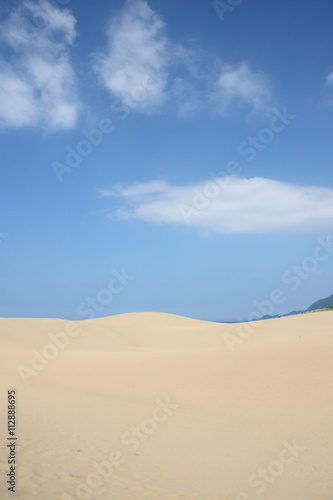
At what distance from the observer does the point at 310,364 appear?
490 inches

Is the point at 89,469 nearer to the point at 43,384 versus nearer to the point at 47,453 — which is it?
the point at 47,453

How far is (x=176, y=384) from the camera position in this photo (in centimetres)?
1220

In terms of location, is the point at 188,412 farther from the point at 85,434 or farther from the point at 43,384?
the point at 43,384

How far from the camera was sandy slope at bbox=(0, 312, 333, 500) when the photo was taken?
5027 millimetres

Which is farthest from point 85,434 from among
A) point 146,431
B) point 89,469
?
point 89,469

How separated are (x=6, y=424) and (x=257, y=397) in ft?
23.5

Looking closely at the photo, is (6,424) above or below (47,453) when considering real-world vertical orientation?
above

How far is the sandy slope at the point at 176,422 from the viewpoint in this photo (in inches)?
198

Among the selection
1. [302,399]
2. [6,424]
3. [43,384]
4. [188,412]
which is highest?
[43,384]

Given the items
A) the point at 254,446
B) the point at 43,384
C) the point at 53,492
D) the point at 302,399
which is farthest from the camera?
the point at 43,384

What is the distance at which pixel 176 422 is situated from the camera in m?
8.48

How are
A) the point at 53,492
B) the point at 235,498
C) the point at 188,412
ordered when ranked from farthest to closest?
the point at 188,412, the point at 235,498, the point at 53,492

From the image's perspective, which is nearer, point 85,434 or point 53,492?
point 53,492

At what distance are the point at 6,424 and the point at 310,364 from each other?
10.3 meters
